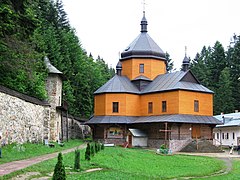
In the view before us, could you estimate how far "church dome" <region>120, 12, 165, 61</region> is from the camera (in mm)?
42875

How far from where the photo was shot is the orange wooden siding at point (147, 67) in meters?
42.7

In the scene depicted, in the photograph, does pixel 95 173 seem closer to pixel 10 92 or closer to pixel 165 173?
pixel 165 173

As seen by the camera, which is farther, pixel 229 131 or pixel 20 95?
pixel 229 131

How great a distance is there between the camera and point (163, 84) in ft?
128

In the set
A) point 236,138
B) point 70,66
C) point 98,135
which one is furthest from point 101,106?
point 236,138

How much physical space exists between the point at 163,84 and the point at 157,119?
428 centimetres

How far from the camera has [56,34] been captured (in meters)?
49.9

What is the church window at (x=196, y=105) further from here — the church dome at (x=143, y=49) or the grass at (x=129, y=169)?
the grass at (x=129, y=169)

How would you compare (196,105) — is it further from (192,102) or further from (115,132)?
(115,132)

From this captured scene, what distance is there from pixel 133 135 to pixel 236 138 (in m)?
14.2

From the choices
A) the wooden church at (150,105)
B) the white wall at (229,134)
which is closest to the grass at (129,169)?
the wooden church at (150,105)

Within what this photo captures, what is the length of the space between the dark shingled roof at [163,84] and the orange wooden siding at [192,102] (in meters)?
0.51

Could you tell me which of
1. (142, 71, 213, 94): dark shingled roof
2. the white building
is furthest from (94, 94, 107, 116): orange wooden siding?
the white building

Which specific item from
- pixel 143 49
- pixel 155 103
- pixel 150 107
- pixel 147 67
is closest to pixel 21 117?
pixel 155 103
